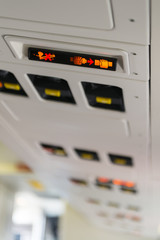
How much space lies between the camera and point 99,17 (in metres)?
2.18

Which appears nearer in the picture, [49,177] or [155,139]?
[155,139]

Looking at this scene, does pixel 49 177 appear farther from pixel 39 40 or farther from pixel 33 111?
pixel 39 40

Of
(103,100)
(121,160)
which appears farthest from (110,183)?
(103,100)

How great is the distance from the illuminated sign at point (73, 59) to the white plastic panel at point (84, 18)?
0.22m

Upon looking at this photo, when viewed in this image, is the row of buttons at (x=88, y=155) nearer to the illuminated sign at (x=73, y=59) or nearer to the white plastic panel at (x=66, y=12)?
the illuminated sign at (x=73, y=59)

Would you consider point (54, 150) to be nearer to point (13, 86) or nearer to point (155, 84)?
point (13, 86)

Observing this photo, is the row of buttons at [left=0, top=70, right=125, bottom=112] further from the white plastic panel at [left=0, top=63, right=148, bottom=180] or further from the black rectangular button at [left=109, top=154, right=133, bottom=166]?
the black rectangular button at [left=109, top=154, right=133, bottom=166]

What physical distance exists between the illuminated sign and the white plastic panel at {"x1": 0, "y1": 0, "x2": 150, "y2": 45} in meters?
0.22

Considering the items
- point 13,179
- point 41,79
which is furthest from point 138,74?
point 13,179

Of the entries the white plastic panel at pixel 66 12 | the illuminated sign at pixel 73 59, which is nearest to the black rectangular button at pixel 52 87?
the illuminated sign at pixel 73 59

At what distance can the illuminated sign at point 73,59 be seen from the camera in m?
2.57

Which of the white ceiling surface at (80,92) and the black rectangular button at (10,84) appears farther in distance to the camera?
the black rectangular button at (10,84)

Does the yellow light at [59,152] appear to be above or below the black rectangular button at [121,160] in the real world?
above

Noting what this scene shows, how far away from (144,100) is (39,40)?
3.49ft
